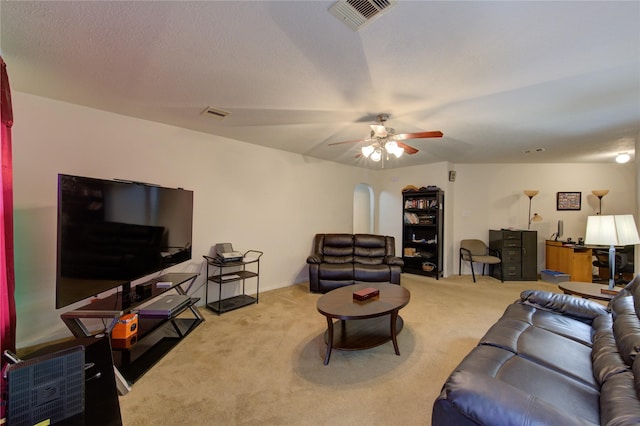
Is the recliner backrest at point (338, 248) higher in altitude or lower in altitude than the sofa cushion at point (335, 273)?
higher

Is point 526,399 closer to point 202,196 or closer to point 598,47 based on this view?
point 598,47

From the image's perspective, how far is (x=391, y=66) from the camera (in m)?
1.94

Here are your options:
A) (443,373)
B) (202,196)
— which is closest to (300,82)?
(202,196)

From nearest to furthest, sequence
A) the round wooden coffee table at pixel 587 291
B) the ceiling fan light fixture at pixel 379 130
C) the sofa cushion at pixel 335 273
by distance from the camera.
A: the round wooden coffee table at pixel 587 291, the ceiling fan light fixture at pixel 379 130, the sofa cushion at pixel 335 273

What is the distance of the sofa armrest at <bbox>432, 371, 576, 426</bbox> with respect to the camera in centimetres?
95

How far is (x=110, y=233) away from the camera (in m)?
2.16

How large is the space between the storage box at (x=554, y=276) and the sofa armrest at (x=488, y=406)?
5.21 meters

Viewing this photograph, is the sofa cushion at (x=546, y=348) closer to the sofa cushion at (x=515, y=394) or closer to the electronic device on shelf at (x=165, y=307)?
the sofa cushion at (x=515, y=394)

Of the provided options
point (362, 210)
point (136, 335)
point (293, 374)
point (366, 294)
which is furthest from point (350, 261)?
point (136, 335)

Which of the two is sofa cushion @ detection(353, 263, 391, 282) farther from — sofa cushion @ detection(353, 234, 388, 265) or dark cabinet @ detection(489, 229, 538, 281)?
dark cabinet @ detection(489, 229, 538, 281)

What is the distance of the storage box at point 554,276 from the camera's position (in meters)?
4.88

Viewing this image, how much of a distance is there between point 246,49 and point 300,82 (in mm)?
522

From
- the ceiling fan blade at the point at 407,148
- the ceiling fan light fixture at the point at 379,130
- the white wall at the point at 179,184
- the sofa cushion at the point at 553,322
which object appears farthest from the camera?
the ceiling fan blade at the point at 407,148

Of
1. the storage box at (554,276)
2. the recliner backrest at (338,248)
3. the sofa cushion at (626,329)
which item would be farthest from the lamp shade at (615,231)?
the recliner backrest at (338,248)
